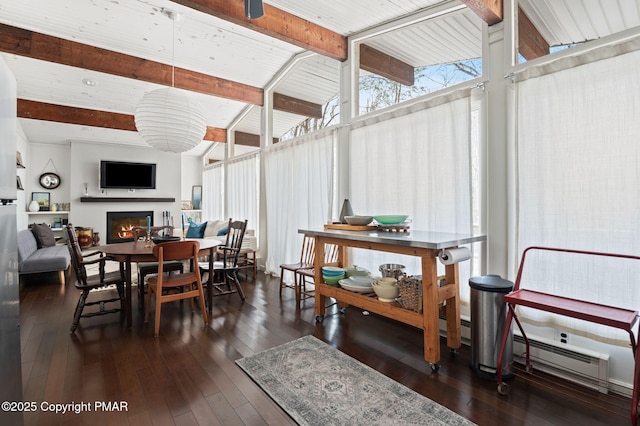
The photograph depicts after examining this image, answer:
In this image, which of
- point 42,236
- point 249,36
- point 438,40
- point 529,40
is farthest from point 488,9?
point 42,236

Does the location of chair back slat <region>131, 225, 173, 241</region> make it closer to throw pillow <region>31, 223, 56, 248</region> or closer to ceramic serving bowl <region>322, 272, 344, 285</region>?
throw pillow <region>31, 223, 56, 248</region>

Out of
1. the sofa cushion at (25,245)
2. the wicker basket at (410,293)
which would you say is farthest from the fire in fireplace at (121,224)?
the wicker basket at (410,293)

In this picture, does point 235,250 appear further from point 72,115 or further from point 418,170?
point 72,115

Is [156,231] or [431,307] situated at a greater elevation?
[156,231]

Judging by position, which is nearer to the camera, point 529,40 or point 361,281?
point 529,40

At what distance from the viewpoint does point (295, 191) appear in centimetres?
444

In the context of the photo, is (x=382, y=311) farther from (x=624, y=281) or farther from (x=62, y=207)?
(x=62, y=207)

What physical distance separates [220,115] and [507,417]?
20.9 ft

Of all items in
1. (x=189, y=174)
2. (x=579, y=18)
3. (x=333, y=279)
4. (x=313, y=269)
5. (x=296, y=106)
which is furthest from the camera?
(x=189, y=174)

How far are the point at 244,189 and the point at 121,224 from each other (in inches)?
155

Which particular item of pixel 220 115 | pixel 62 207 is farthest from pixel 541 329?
pixel 62 207

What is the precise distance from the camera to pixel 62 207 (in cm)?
740

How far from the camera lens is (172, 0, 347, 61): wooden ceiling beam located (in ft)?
8.91

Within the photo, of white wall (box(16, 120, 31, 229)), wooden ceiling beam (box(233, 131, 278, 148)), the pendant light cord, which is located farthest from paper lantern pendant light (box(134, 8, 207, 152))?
white wall (box(16, 120, 31, 229))
